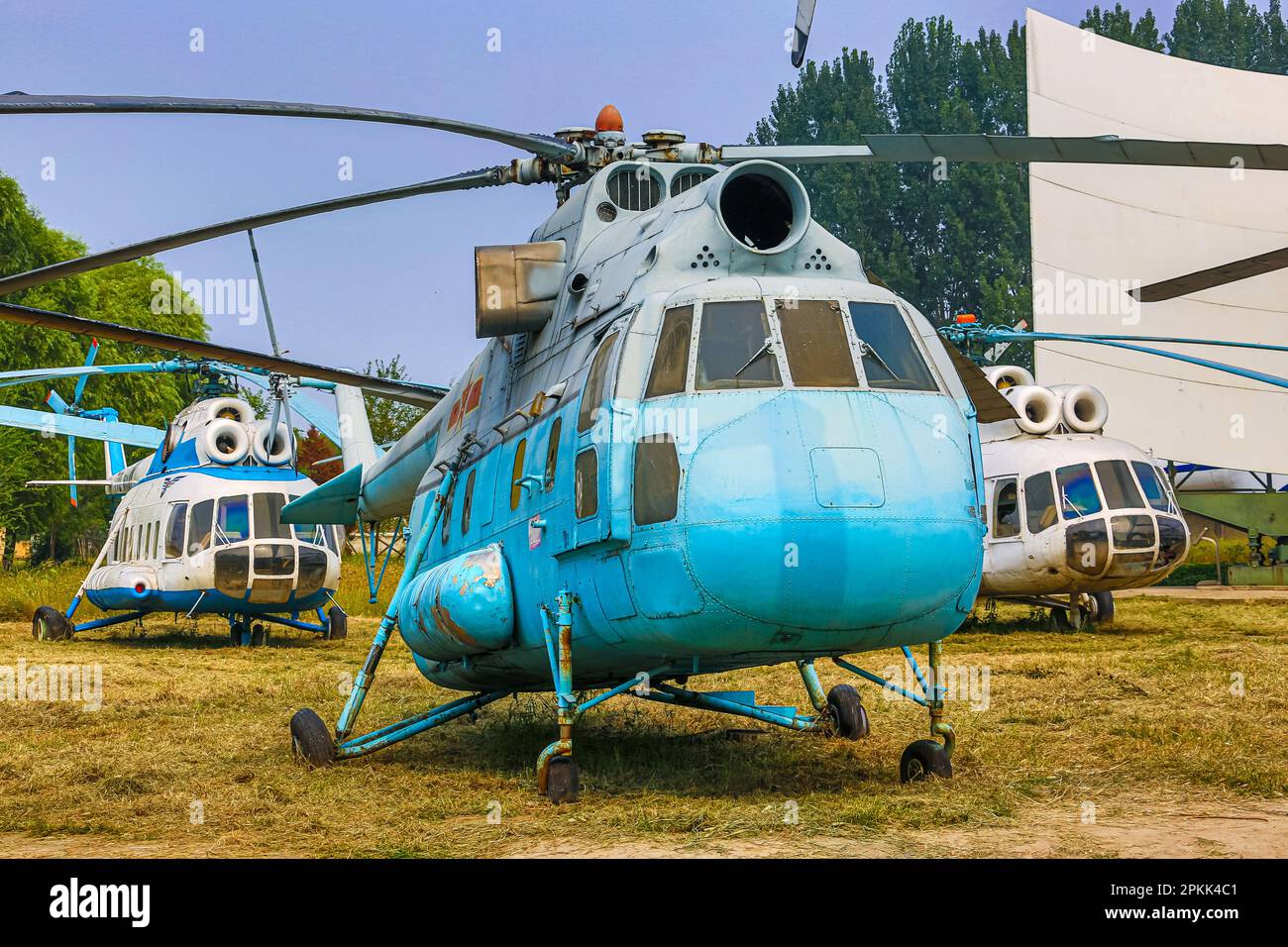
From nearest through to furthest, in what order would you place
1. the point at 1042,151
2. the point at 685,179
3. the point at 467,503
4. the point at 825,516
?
the point at 825,516
the point at 1042,151
the point at 685,179
the point at 467,503

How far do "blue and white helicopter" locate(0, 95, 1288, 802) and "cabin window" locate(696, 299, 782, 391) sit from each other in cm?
1

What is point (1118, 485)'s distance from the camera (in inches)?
616

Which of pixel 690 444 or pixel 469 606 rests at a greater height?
pixel 690 444

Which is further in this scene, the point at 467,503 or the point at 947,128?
the point at 947,128

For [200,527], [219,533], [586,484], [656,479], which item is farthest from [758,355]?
[200,527]

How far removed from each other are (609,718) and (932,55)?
189 feet

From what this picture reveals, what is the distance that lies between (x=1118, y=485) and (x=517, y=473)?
10.4 metres

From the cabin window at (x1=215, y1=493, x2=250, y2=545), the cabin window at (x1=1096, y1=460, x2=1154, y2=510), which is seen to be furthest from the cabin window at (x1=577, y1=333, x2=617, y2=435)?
the cabin window at (x1=215, y1=493, x2=250, y2=545)

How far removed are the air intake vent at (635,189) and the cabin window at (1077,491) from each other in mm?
9232

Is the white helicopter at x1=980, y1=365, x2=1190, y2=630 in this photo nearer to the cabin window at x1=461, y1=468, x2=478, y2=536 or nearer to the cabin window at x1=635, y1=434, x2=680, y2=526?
the cabin window at x1=461, y1=468, x2=478, y2=536

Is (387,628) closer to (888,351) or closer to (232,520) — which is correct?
(888,351)

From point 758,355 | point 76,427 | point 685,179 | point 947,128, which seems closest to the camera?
point 758,355
